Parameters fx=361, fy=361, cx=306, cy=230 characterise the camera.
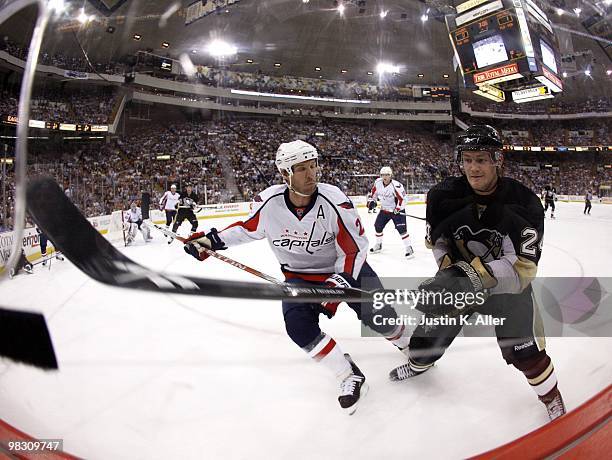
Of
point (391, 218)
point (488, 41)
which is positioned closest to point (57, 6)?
point (488, 41)

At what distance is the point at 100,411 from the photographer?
79cm

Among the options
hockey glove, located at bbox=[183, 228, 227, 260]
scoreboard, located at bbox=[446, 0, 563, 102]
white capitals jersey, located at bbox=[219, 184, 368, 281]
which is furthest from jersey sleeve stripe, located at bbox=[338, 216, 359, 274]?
scoreboard, located at bbox=[446, 0, 563, 102]

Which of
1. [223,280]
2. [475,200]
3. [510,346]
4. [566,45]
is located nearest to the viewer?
[223,280]

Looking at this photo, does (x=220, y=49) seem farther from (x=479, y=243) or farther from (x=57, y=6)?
(x=479, y=243)

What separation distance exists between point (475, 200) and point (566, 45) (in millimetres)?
660

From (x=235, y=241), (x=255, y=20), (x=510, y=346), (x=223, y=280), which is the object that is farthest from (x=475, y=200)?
(x=235, y=241)

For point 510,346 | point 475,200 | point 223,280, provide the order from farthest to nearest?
point 510,346 < point 475,200 < point 223,280

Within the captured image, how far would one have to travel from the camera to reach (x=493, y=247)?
0.86 metres

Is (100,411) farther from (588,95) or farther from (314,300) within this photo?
(588,95)

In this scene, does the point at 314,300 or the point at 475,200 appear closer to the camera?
the point at 314,300

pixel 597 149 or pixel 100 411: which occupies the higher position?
pixel 597 149

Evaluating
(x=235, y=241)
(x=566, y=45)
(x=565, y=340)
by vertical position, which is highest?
(x=566, y=45)

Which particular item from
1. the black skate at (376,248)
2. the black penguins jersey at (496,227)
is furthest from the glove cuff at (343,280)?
the black skate at (376,248)

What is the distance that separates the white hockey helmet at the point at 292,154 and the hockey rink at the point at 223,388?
378mm
